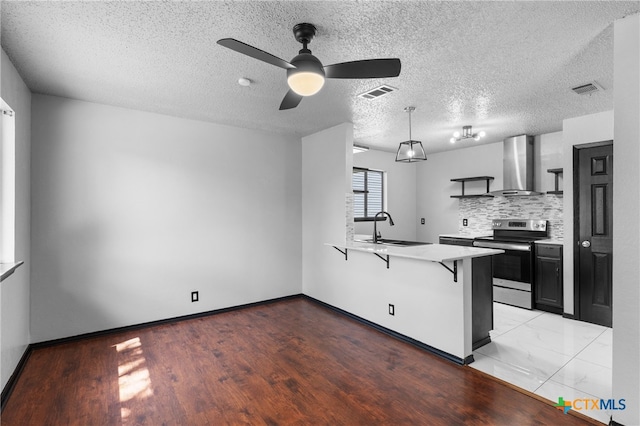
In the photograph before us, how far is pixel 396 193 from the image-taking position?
6.49 m

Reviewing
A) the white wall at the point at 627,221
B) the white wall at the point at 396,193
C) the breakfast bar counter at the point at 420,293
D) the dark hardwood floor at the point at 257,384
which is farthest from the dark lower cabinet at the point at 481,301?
the white wall at the point at 396,193

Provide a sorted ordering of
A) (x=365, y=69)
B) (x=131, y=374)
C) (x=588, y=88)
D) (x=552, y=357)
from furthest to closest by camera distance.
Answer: (x=588, y=88) → (x=552, y=357) → (x=131, y=374) → (x=365, y=69)

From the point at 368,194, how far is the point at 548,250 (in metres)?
3.01

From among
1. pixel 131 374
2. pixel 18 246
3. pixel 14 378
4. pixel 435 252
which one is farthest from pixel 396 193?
pixel 14 378

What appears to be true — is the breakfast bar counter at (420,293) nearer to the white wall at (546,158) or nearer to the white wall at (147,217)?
the white wall at (147,217)

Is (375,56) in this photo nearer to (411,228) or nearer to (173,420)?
(173,420)

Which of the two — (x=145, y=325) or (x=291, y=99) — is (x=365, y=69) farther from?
(x=145, y=325)

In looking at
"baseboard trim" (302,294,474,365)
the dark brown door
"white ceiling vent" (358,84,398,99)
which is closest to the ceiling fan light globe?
"white ceiling vent" (358,84,398,99)

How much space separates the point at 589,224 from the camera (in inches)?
147

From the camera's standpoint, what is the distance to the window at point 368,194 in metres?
5.94

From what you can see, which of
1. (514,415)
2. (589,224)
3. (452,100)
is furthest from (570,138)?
(514,415)

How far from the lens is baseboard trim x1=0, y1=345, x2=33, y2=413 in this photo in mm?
2242

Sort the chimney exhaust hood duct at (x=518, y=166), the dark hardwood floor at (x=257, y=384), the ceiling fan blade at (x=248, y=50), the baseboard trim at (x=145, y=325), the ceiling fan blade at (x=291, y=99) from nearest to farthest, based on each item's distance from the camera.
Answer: the ceiling fan blade at (x=248, y=50) → the dark hardwood floor at (x=257, y=384) → the ceiling fan blade at (x=291, y=99) → the baseboard trim at (x=145, y=325) → the chimney exhaust hood duct at (x=518, y=166)

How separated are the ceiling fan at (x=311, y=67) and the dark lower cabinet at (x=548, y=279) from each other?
3705 mm
